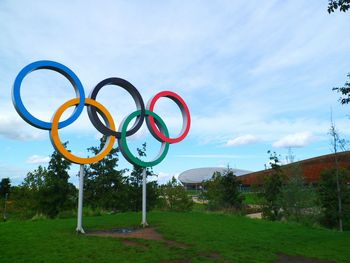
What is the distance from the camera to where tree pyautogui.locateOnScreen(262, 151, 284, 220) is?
24894 mm

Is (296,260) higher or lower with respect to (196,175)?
lower

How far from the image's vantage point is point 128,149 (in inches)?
611

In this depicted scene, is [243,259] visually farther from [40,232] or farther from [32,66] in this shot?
[32,66]

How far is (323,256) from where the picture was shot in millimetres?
10570

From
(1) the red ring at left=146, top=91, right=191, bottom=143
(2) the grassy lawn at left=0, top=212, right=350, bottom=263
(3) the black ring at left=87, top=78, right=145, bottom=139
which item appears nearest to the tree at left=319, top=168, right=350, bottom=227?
(2) the grassy lawn at left=0, top=212, right=350, bottom=263

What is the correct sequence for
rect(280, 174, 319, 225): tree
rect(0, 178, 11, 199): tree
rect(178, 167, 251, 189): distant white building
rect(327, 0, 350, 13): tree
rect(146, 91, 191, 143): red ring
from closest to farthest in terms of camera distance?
rect(327, 0, 350, 13): tree < rect(146, 91, 191, 143): red ring < rect(280, 174, 319, 225): tree < rect(0, 178, 11, 199): tree < rect(178, 167, 251, 189): distant white building

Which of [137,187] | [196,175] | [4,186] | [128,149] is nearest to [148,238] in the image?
[128,149]

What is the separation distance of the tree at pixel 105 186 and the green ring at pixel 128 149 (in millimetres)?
7985

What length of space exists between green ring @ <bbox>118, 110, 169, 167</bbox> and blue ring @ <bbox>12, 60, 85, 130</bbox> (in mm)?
2186

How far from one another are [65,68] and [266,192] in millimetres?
18489

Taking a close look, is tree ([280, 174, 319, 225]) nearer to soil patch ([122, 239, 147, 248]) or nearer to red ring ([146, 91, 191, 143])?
red ring ([146, 91, 191, 143])

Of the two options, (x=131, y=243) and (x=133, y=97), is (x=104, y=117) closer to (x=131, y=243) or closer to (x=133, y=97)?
(x=133, y=97)

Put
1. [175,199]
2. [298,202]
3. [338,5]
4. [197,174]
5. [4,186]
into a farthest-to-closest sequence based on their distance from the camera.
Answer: [197,174] → [4,186] → [175,199] → [298,202] → [338,5]

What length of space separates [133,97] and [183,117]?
10.6ft
